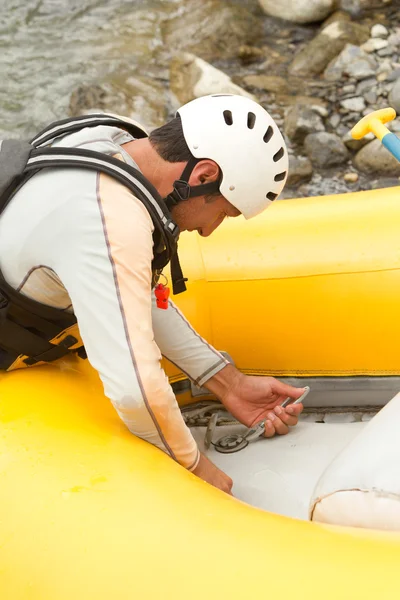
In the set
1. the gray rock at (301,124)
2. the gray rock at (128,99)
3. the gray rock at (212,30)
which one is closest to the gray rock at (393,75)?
the gray rock at (301,124)

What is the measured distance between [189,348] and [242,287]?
0.21m

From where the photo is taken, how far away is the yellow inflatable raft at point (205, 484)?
0.99 m

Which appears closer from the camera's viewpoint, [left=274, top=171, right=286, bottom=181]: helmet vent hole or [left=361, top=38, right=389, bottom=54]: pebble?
[left=274, top=171, right=286, bottom=181]: helmet vent hole

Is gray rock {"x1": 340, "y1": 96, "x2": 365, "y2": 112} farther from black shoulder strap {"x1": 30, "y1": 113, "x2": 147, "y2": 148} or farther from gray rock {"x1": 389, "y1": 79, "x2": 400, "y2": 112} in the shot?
black shoulder strap {"x1": 30, "y1": 113, "x2": 147, "y2": 148}

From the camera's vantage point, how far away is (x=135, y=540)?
1051 mm

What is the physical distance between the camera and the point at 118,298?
1188 mm

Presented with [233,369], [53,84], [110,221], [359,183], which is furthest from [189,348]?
[53,84]

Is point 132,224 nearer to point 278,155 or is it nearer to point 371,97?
point 278,155

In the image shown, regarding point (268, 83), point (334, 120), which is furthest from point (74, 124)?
point (268, 83)

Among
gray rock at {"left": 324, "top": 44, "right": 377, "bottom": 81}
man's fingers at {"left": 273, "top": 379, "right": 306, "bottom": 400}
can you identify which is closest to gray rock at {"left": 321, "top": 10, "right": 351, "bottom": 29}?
gray rock at {"left": 324, "top": 44, "right": 377, "bottom": 81}

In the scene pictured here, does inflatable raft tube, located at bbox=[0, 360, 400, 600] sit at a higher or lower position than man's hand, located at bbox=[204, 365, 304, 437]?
higher

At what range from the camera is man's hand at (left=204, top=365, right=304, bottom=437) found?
1.72 m

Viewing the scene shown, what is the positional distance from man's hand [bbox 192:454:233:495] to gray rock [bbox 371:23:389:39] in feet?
11.3

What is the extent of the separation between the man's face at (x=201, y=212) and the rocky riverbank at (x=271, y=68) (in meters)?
2.19
